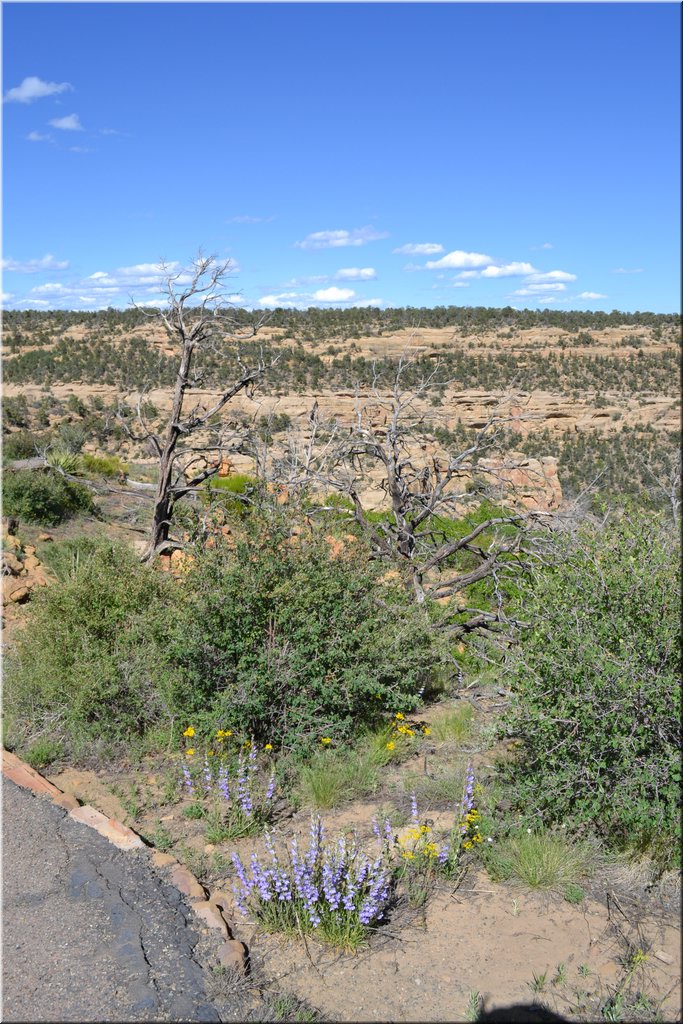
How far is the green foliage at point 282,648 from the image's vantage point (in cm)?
666

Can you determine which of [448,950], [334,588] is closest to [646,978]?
[448,950]

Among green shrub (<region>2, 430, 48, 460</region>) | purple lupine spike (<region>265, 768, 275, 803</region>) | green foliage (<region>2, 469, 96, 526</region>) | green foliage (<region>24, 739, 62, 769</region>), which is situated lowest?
green foliage (<region>24, 739, 62, 769</region>)

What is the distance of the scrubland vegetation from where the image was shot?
491 cm

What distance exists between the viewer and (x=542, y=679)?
5.22 m

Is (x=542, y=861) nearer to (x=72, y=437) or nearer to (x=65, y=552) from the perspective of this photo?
(x=65, y=552)

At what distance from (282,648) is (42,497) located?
9.66m

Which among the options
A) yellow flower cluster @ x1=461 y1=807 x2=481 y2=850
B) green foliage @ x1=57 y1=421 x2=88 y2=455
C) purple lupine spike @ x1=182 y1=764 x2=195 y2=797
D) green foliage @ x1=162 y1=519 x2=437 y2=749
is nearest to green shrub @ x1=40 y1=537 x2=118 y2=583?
green foliage @ x1=162 y1=519 x2=437 y2=749

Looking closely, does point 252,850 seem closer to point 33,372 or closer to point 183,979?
point 183,979

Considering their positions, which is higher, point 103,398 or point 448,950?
point 103,398

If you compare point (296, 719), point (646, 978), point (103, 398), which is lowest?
point (646, 978)

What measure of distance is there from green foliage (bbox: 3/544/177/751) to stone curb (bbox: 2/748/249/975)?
2.00 feet

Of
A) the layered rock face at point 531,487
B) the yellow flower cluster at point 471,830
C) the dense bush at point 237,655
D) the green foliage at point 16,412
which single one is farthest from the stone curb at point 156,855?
the green foliage at point 16,412

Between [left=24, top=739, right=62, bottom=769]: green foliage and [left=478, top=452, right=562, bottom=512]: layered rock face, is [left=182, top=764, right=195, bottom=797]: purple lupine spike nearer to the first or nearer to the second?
[left=24, top=739, right=62, bottom=769]: green foliage

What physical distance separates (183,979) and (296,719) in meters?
2.57
